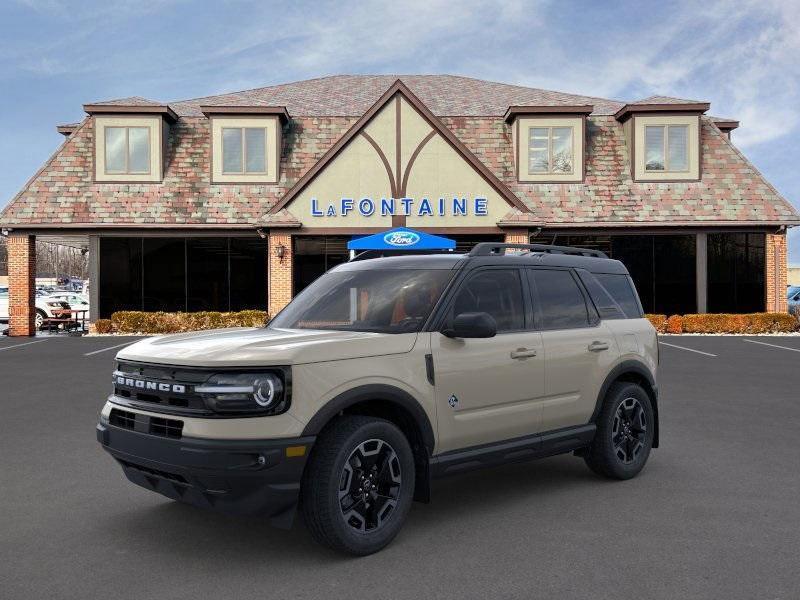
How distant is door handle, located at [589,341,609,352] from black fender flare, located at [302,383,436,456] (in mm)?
1921

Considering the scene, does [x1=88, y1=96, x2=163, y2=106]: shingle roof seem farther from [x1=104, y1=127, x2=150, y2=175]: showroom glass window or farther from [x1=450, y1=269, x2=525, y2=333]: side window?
[x1=450, y1=269, x2=525, y2=333]: side window

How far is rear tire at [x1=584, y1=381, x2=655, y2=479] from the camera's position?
244 inches

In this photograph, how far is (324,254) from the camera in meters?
24.0

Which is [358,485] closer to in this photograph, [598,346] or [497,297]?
[497,297]

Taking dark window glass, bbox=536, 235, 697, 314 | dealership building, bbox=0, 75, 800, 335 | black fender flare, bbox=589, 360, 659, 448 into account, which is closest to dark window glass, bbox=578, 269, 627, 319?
black fender flare, bbox=589, 360, 659, 448

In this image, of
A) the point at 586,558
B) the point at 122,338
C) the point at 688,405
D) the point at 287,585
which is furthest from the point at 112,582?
the point at 122,338

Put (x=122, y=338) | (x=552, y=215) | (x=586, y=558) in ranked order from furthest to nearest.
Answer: (x=552, y=215) < (x=122, y=338) < (x=586, y=558)

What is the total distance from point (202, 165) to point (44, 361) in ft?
34.1

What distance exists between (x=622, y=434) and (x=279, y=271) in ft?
58.3

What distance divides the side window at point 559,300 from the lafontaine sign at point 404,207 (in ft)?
55.0

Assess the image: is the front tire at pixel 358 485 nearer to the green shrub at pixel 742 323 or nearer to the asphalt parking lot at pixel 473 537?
the asphalt parking lot at pixel 473 537

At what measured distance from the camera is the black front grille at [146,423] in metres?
4.36

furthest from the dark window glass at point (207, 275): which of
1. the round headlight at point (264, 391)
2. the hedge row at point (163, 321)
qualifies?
the round headlight at point (264, 391)

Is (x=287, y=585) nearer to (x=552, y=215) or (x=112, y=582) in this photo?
(x=112, y=582)
